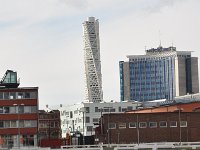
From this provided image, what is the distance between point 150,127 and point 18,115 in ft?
89.4

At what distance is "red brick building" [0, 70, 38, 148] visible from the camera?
115 metres

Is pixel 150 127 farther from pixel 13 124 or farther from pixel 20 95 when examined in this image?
pixel 13 124

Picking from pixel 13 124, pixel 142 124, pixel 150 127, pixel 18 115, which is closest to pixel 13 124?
pixel 13 124

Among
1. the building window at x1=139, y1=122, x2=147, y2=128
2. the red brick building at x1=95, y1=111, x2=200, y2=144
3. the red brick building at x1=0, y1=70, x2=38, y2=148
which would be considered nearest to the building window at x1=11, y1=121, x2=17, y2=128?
the red brick building at x1=0, y1=70, x2=38, y2=148

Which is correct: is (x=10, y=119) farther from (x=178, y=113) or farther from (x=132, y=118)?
(x=178, y=113)

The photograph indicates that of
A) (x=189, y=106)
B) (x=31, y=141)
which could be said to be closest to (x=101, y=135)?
(x=31, y=141)

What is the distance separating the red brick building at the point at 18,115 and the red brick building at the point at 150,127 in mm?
14753

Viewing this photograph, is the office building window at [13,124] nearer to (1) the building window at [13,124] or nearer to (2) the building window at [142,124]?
(1) the building window at [13,124]

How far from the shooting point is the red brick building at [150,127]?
116875 millimetres

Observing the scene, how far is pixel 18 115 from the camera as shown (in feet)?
377

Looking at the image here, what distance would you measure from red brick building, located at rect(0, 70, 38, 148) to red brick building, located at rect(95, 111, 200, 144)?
14.8 m

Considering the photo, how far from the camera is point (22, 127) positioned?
115 metres

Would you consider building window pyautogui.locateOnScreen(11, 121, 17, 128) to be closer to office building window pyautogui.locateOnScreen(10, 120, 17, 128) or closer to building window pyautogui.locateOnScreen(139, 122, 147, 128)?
office building window pyautogui.locateOnScreen(10, 120, 17, 128)

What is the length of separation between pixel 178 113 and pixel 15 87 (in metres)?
35.1
